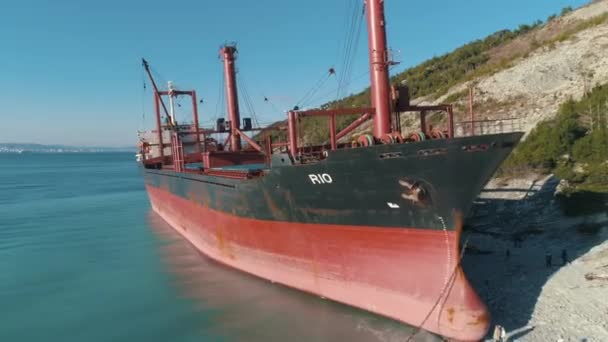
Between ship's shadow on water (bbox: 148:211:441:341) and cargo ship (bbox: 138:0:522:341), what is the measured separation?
0.24m

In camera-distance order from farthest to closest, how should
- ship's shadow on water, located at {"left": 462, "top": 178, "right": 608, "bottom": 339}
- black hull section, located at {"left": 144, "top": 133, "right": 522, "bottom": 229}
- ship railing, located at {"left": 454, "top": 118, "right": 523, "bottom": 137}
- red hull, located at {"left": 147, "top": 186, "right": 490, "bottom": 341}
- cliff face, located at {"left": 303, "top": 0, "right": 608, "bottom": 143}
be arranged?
cliff face, located at {"left": 303, "top": 0, "right": 608, "bottom": 143} → ship railing, located at {"left": 454, "top": 118, "right": 523, "bottom": 137} → ship's shadow on water, located at {"left": 462, "top": 178, "right": 608, "bottom": 339} → red hull, located at {"left": 147, "top": 186, "right": 490, "bottom": 341} → black hull section, located at {"left": 144, "top": 133, "right": 522, "bottom": 229}

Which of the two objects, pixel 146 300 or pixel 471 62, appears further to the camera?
pixel 471 62

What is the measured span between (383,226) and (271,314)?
3516mm

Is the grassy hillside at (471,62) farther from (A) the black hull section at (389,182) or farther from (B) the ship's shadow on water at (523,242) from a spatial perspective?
(A) the black hull section at (389,182)

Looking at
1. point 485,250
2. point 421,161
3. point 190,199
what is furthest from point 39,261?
point 485,250

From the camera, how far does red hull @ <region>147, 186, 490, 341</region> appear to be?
7.57 metres

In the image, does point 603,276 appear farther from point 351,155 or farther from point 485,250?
point 351,155

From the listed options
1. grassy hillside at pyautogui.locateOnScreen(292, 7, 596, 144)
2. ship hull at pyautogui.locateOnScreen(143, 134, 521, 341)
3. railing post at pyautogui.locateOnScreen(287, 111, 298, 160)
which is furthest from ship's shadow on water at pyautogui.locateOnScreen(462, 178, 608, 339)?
grassy hillside at pyautogui.locateOnScreen(292, 7, 596, 144)

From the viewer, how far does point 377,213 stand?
8.26 meters

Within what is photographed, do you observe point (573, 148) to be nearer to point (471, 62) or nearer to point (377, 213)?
point (377, 213)

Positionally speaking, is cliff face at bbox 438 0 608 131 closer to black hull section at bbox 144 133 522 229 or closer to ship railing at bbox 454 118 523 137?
ship railing at bbox 454 118 523 137

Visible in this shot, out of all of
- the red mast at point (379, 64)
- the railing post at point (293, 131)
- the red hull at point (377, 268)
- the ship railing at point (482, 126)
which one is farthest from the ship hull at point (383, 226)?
the red mast at point (379, 64)

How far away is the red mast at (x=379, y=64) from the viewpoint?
9.08 m

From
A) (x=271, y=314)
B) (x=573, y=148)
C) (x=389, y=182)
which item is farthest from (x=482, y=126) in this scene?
(x=573, y=148)
